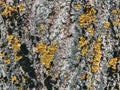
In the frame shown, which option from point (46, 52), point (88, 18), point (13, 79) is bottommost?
point (13, 79)

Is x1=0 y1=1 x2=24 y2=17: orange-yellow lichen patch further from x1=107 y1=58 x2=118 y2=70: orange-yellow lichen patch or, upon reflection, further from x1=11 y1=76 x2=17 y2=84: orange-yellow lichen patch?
x1=107 y1=58 x2=118 y2=70: orange-yellow lichen patch

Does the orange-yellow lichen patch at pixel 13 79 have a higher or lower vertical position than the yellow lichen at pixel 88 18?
lower

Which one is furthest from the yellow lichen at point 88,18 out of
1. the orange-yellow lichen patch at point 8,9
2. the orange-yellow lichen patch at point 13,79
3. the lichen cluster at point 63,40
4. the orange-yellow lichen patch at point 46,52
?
the orange-yellow lichen patch at point 13,79

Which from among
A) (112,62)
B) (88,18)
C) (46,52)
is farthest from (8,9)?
(112,62)

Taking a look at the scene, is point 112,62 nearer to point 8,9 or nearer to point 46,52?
point 46,52

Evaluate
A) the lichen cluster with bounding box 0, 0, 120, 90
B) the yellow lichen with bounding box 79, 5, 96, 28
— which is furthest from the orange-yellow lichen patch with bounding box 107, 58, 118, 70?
the yellow lichen with bounding box 79, 5, 96, 28

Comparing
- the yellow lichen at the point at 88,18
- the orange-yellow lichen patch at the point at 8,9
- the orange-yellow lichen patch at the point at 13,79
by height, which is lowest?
the orange-yellow lichen patch at the point at 13,79

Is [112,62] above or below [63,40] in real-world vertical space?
below

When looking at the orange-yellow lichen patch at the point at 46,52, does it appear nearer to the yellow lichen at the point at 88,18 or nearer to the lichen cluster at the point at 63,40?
the lichen cluster at the point at 63,40

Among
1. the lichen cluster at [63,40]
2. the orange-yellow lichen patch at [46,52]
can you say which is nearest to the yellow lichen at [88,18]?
the lichen cluster at [63,40]

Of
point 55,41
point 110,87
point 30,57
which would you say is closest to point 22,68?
point 30,57
